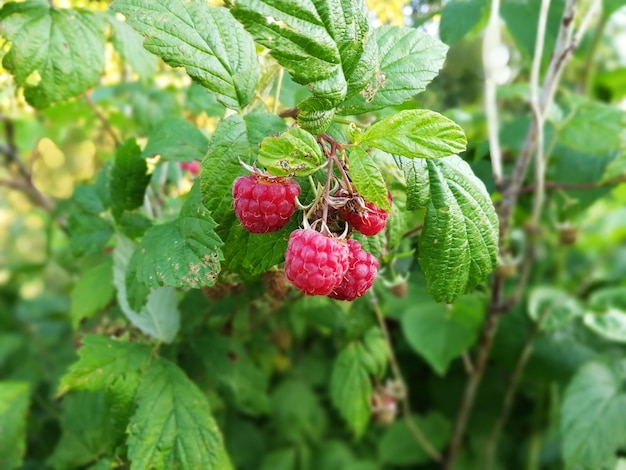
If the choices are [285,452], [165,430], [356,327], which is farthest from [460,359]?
[165,430]

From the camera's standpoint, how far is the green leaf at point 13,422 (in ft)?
3.62

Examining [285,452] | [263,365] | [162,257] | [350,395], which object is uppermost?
[162,257]

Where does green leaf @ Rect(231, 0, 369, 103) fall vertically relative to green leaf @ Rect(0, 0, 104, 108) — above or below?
above

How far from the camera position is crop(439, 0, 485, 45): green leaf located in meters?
1.07

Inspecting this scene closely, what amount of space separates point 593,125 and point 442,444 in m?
0.95

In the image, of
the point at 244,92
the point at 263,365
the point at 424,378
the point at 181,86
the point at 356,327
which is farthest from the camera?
the point at 424,378

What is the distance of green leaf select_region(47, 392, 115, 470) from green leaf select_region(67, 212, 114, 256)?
0.98 ft

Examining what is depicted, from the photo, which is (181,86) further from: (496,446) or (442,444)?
(496,446)

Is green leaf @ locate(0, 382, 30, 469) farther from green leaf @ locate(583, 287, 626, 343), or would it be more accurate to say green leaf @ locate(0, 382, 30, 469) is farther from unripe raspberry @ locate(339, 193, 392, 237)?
green leaf @ locate(583, 287, 626, 343)

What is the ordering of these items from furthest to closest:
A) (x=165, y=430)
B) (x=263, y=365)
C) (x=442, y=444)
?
1. (x=442, y=444)
2. (x=263, y=365)
3. (x=165, y=430)

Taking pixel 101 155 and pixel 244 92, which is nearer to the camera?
pixel 244 92

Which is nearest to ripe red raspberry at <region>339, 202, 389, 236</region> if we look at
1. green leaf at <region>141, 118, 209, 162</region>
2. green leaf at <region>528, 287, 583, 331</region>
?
green leaf at <region>141, 118, 209, 162</region>

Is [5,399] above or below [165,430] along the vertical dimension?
below

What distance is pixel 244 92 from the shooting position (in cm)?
64
